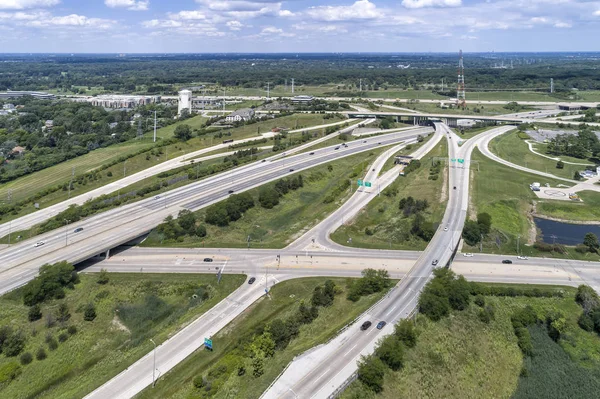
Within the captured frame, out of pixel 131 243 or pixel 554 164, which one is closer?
pixel 131 243

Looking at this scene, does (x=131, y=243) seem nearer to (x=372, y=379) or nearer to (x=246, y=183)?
(x=246, y=183)

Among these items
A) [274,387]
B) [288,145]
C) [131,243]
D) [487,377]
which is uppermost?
[288,145]

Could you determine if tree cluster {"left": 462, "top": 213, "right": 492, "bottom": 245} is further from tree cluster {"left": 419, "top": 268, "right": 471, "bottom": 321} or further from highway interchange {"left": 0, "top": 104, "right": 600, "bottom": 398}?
tree cluster {"left": 419, "top": 268, "right": 471, "bottom": 321}

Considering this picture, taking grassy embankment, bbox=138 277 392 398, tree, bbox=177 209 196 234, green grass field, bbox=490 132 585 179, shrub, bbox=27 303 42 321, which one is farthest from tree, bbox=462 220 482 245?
shrub, bbox=27 303 42 321

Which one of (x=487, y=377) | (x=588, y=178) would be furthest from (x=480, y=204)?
(x=487, y=377)

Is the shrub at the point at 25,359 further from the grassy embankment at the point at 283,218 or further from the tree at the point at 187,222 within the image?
the tree at the point at 187,222

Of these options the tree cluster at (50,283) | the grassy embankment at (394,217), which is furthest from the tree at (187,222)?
the grassy embankment at (394,217)

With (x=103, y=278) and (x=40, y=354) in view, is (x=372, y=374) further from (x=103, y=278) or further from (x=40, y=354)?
(x=103, y=278)

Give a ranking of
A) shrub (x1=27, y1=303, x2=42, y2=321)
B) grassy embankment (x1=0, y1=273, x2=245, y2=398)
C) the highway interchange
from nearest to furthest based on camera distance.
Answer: the highway interchange, grassy embankment (x1=0, y1=273, x2=245, y2=398), shrub (x1=27, y1=303, x2=42, y2=321)
